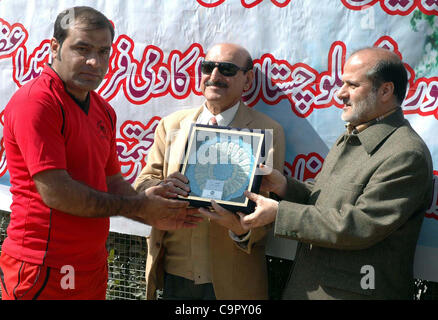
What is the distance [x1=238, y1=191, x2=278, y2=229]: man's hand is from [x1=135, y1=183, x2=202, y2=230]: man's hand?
37cm

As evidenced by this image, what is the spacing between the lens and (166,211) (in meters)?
3.04

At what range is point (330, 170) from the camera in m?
2.89

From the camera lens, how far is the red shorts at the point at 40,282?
8.70 feet

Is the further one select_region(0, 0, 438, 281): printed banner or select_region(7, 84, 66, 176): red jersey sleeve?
select_region(0, 0, 438, 281): printed banner

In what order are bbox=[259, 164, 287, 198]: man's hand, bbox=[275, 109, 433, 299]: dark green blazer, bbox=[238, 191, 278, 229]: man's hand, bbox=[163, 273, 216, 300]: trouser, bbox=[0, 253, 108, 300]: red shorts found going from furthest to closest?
bbox=[163, 273, 216, 300]: trouser < bbox=[259, 164, 287, 198]: man's hand < bbox=[238, 191, 278, 229]: man's hand < bbox=[0, 253, 108, 300]: red shorts < bbox=[275, 109, 433, 299]: dark green blazer

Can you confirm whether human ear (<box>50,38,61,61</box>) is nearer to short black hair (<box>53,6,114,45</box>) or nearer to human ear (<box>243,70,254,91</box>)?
short black hair (<box>53,6,114,45</box>)

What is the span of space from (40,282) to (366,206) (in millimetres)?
1660

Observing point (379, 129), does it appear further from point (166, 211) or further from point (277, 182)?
point (166, 211)

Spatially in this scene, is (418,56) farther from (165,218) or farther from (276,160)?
(165,218)

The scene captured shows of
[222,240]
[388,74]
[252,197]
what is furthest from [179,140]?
[388,74]

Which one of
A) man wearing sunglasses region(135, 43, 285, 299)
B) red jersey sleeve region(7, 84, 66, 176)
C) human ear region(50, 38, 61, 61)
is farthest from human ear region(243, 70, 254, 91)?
red jersey sleeve region(7, 84, 66, 176)

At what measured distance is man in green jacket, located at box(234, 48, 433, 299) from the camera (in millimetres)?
2525

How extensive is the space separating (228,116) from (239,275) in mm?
1021

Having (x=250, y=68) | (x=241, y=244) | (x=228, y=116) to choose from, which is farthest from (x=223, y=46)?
(x=241, y=244)
